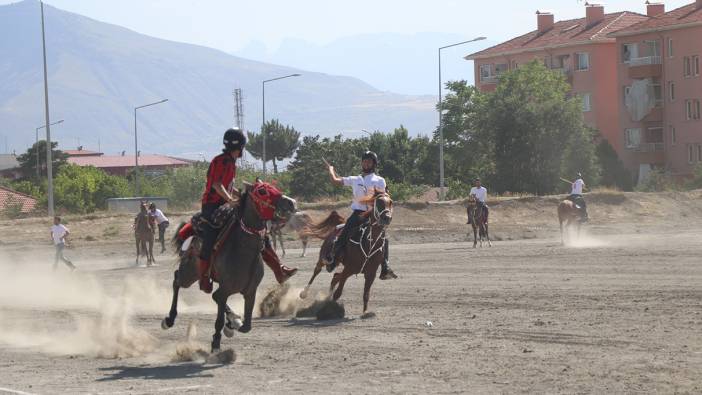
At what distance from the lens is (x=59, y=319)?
2116cm

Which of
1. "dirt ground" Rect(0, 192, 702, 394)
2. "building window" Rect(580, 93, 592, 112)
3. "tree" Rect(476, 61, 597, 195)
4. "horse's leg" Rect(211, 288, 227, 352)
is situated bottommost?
"dirt ground" Rect(0, 192, 702, 394)

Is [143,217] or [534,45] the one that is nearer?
[143,217]

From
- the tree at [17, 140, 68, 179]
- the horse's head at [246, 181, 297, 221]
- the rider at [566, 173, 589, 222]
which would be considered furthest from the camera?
the tree at [17, 140, 68, 179]

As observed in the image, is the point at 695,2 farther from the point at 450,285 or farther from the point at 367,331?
the point at 367,331

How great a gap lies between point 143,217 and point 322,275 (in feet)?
43.6

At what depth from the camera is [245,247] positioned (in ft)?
49.5

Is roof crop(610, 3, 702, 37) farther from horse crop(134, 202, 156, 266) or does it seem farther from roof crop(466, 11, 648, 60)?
horse crop(134, 202, 156, 266)

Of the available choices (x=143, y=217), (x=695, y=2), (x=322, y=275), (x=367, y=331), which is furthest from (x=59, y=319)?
(x=695, y=2)

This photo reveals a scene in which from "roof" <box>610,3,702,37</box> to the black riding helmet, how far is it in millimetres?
76558

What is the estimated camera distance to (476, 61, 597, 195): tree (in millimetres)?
79625

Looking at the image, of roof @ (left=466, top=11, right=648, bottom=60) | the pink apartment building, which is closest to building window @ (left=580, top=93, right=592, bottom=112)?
roof @ (left=466, top=11, right=648, bottom=60)

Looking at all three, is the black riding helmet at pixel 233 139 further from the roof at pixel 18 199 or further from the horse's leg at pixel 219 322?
the roof at pixel 18 199

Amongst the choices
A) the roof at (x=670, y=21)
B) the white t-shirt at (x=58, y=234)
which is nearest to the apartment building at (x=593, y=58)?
the roof at (x=670, y=21)

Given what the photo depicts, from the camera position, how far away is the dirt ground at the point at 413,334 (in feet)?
42.5
